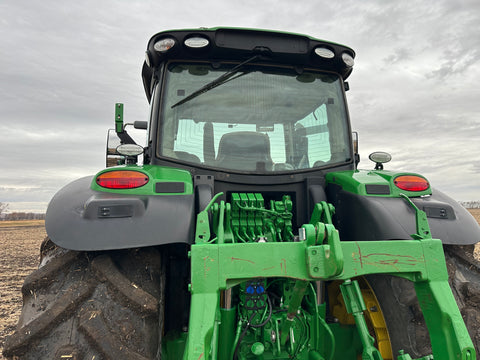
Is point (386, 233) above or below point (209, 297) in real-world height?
above

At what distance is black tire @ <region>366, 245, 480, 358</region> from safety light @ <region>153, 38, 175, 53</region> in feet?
6.94

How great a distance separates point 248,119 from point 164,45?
0.79 meters

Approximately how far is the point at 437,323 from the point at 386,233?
617 mm

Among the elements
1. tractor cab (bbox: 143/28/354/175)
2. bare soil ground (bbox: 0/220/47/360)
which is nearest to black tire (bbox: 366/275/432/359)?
tractor cab (bbox: 143/28/354/175)

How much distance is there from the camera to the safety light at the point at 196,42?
8.21 feet

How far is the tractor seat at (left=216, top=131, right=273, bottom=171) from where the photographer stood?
8.44 ft

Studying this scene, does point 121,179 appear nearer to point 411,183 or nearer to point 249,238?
point 249,238

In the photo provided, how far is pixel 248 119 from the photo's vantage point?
8.79ft

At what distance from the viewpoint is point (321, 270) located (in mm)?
1470

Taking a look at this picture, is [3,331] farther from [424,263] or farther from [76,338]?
[424,263]

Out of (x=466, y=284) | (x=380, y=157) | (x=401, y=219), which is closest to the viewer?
(x=466, y=284)

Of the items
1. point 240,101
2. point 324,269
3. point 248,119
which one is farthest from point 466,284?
point 240,101

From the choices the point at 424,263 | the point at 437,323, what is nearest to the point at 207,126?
the point at 424,263

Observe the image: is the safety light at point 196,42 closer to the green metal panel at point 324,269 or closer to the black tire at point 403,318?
the green metal panel at point 324,269
